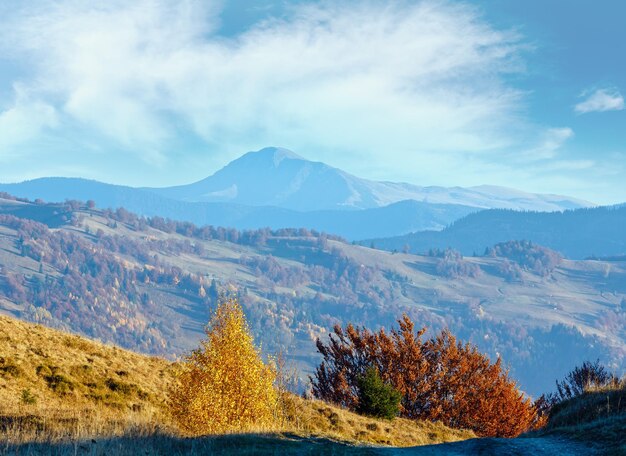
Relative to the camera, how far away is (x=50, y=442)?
42.0ft

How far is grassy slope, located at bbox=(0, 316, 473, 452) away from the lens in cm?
1442

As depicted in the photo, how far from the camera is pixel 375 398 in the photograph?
30.7 m

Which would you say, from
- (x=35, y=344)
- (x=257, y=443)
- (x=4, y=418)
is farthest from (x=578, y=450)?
(x=35, y=344)

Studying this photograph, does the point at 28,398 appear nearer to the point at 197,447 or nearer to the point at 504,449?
the point at 197,447

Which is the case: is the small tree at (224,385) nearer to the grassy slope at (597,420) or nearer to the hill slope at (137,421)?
the hill slope at (137,421)

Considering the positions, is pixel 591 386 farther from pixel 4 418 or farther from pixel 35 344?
pixel 35 344

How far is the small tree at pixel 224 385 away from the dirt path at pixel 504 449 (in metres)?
5.68

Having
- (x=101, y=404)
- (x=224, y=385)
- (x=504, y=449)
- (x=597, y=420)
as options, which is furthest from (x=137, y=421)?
(x=597, y=420)

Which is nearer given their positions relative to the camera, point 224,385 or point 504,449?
point 504,449

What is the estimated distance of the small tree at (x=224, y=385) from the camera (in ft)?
62.2

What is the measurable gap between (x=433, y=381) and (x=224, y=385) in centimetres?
2680

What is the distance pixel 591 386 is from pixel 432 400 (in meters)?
18.2

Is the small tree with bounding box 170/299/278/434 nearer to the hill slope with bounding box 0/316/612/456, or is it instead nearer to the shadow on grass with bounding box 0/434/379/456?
the hill slope with bounding box 0/316/612/456

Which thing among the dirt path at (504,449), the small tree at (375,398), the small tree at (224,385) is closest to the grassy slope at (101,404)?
the small tree at (375,398)
